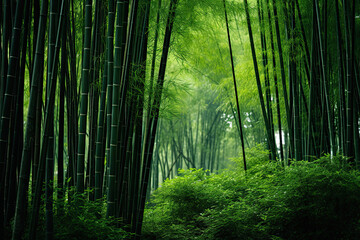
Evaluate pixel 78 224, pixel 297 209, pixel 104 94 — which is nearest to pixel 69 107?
pixel 104 94

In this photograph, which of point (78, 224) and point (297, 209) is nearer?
point (78, 224)

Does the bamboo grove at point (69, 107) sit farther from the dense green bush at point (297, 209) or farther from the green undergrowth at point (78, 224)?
the dense green bush at point (297, 209)

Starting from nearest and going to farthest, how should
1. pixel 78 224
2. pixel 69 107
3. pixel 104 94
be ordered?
1. pixel 78 224
2. pixel 104 94
3. pixel 69 107

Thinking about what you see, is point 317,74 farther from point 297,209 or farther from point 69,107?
point 69,107

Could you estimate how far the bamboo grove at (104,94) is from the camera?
5.39 feet

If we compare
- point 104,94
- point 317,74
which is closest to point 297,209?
point 317,74

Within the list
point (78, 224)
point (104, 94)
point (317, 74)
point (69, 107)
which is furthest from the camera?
Answer: point (317, 74)

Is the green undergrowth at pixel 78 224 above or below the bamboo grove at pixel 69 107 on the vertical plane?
below

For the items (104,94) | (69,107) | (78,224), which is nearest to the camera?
(78,224)

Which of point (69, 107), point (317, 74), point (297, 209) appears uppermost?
point (317, 74)

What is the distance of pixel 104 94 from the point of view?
2412 millimetres

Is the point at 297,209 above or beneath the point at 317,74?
beneath

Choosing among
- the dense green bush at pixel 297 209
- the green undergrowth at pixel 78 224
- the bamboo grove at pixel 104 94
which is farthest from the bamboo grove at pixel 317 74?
the green undergrowth at pixel 78 224

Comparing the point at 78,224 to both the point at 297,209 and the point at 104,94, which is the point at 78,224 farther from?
the point at 297,209
